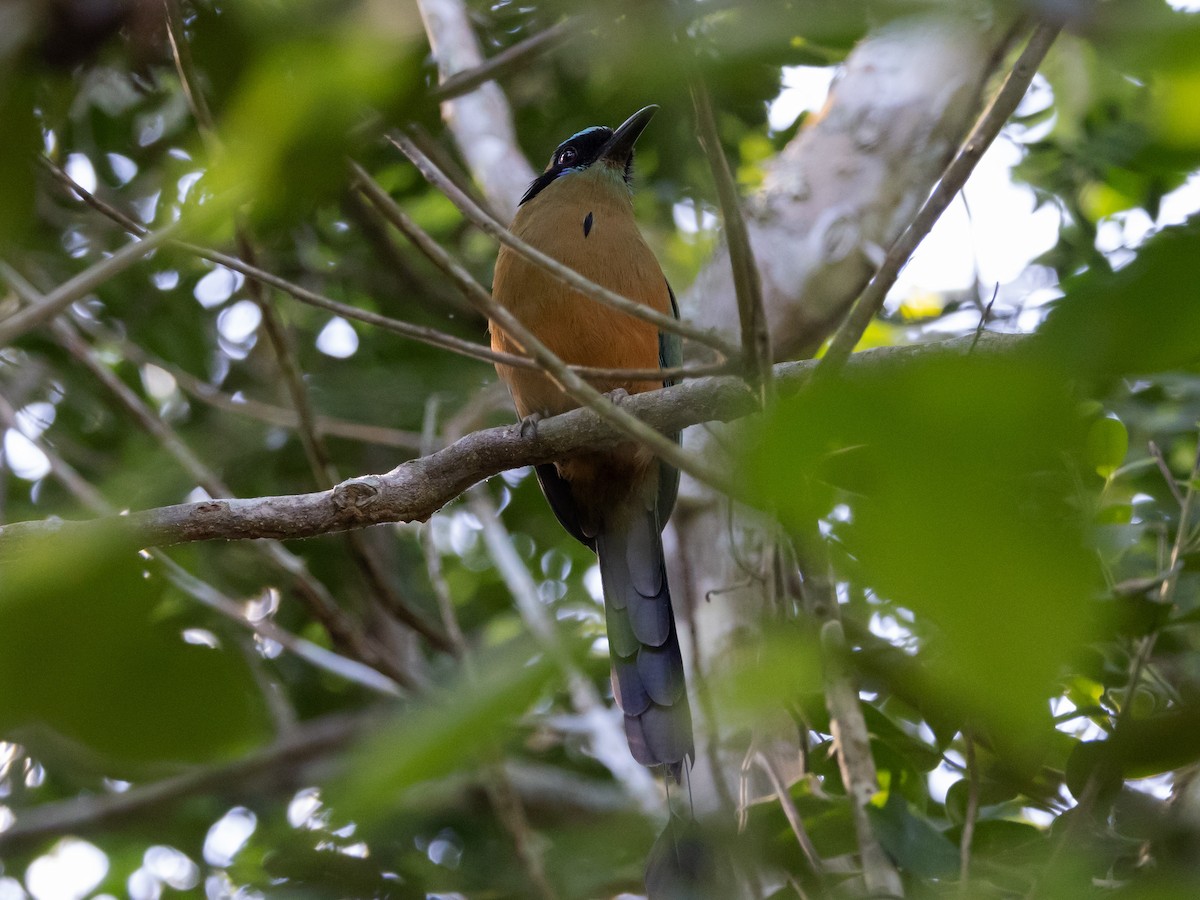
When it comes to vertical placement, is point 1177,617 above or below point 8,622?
below

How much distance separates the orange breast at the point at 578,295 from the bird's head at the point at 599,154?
29 centimetres

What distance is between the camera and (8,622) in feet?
1.92

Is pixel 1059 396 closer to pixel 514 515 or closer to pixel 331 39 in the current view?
pixel 331 39

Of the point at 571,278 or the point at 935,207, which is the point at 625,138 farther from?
the point at 571,278

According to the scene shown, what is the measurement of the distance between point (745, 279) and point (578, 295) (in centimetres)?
175

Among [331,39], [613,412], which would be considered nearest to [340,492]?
[613,412]

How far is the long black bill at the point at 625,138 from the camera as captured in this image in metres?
3.90

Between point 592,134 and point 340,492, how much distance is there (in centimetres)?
216

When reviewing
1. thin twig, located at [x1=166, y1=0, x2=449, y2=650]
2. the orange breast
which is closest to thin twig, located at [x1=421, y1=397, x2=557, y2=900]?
thin twig, located at [x1=166, y1=0, x2=449, y2=650]

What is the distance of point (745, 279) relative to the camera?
1.57m

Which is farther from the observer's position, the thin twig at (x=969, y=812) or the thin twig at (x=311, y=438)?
the thin twig at (x=311, y=438)

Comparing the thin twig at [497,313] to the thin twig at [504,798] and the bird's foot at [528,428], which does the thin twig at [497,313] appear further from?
the thin twig at [504,798]

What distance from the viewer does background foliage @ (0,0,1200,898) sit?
50cm

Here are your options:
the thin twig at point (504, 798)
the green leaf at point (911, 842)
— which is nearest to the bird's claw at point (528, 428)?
the thin twig at point (504, 798)
